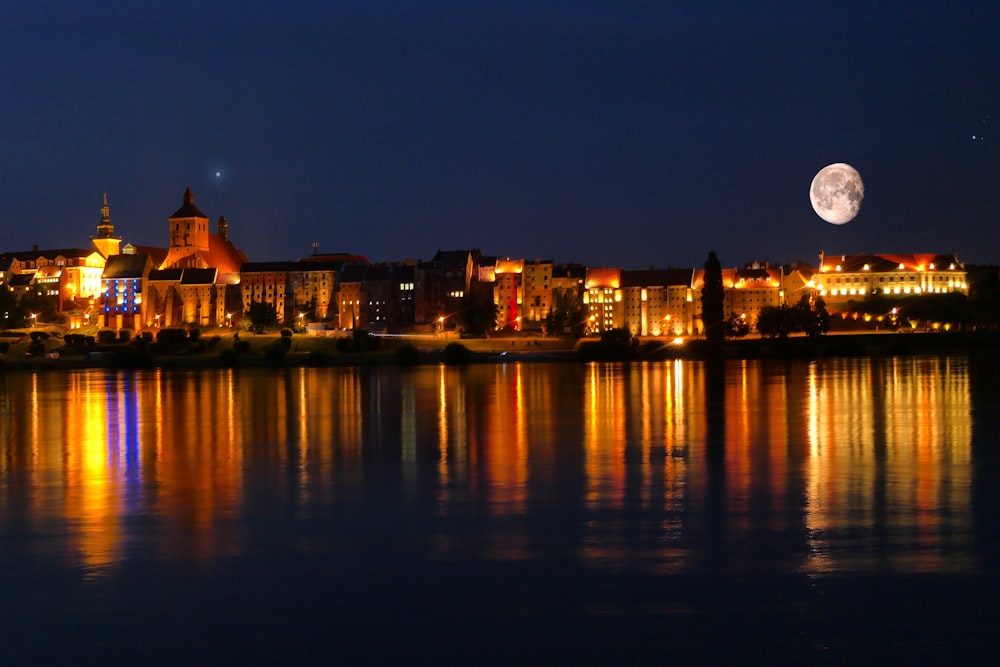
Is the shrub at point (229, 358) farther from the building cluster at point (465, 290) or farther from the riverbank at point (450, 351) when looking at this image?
the building cluster at point (465, 290)

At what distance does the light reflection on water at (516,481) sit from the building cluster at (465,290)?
201 ft

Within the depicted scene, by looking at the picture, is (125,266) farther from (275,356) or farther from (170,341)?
(275,356)

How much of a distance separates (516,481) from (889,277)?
289 ft

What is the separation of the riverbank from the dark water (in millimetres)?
40184

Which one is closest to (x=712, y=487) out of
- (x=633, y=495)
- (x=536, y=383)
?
(x=633, y=495)

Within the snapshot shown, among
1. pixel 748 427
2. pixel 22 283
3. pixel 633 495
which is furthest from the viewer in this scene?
pixel 22 283

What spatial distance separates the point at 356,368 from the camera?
58844 millimetres

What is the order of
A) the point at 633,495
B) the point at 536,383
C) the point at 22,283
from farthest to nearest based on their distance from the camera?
1. the point at 22,283
2. the point at 536,383
3. the point at 633,495

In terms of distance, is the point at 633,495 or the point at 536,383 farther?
the point at 536,383

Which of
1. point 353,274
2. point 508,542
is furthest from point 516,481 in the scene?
point 353,274

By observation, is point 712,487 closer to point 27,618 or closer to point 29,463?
point 27,618

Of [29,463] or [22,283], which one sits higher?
[22,283]

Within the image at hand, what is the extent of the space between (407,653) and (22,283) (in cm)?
10785

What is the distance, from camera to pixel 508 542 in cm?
1047
